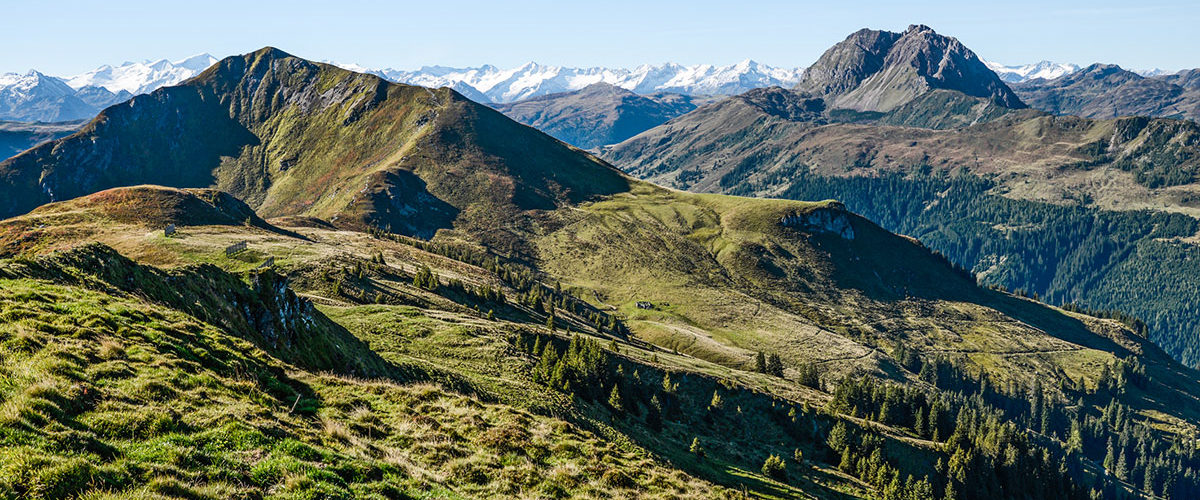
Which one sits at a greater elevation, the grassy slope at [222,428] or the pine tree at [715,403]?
the grassy slope at [222,428]

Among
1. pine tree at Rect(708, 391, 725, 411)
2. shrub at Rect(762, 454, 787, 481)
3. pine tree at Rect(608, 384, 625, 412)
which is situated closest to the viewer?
shrub at Rect(762, 454, 787, 481)

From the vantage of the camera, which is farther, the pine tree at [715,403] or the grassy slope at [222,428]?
the pine tree at [715,403]

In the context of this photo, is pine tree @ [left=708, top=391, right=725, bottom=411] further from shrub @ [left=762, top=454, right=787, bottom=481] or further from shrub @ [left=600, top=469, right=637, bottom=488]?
shrub @ [left=600, top=469, right=637, bottom=488]

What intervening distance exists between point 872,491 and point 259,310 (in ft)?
264

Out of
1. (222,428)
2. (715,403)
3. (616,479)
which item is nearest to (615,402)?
(715,403)

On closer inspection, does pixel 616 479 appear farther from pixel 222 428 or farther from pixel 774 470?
pixel 774 470

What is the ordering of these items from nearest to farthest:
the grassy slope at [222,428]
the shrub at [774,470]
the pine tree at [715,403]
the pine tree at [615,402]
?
the grassy slope at [222,428]
the shrub at [774,470]
the pine tree at [615,402]
the pine tree at [715,403]

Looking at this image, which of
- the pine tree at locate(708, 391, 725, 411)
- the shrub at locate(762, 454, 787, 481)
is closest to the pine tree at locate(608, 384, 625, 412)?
the shrub at locate(762, 454, 787, 481)

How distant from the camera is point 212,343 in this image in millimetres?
28438

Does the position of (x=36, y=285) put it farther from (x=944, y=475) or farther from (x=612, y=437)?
(x=944, y=475)

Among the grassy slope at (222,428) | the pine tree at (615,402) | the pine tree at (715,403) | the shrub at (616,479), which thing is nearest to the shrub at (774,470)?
the pine tree at (615,402)

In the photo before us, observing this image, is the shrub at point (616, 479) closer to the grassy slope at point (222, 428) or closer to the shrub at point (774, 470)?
the grassy slope at point (222, 428)

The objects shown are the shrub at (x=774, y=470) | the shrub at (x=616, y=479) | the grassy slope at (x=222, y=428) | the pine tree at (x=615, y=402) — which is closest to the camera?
the grassy slope at (x=222, y=428)

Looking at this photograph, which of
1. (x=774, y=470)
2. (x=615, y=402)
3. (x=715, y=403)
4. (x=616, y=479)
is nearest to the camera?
(x=616, y=479)
